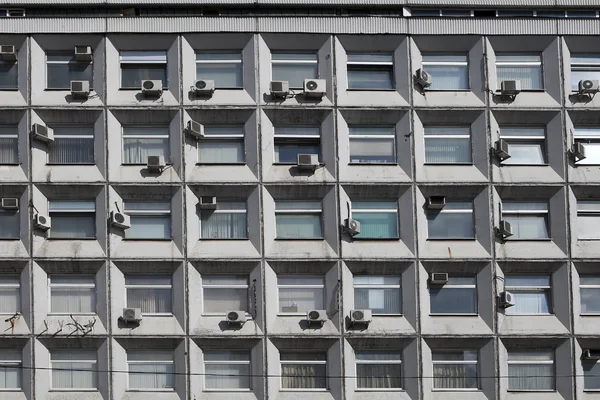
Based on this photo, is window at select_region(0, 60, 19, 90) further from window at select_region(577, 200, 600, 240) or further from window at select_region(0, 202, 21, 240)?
window at select_region(577, 200, 600, 240)

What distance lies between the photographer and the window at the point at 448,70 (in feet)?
97.1

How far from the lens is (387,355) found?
28297 mm

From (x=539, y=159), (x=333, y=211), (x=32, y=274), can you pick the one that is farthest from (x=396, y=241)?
(x=32, y=274)

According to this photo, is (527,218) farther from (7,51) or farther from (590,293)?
(7,51)

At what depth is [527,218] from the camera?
95.5 ft

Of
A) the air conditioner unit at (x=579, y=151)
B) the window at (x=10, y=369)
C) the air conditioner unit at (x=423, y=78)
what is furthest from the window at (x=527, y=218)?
the window at (x=10, y=369)

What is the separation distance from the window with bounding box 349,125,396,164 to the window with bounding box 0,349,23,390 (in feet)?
29.7

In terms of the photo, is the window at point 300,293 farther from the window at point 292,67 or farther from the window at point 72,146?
the window at point 72,146

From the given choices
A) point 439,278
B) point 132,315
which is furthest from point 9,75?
point 439,278

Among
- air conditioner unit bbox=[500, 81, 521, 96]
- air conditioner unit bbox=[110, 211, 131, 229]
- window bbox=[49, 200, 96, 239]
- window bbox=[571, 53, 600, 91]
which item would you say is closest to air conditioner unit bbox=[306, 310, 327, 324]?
air conditioner unit bbox=[110, 211, 131, 229]

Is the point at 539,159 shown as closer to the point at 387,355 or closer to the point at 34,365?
the point at 387,355

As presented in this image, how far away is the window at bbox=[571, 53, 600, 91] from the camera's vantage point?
29812 millimetres

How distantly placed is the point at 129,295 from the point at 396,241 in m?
6.37

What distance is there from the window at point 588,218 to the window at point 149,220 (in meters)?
9.79
